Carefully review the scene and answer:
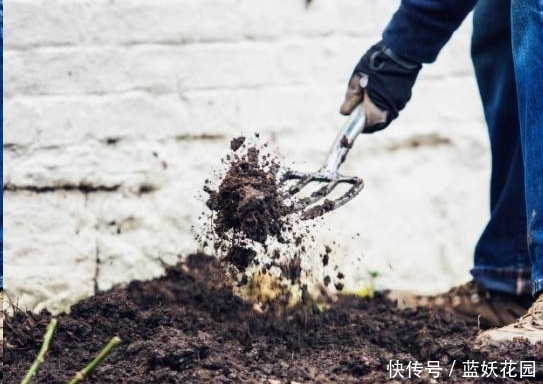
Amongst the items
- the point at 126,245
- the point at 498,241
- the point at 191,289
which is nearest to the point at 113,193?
the point at 126,245

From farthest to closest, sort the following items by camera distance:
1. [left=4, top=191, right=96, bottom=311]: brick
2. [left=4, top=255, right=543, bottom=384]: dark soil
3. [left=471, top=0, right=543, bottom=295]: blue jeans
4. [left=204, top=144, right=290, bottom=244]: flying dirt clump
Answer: [left=4, top=191, right=96, bottom=311]: brick, [left=471, top=0, right=543, bottom=295]: blue jeans, [left=204, top=144, right=290, bottom=244]: flying dirt clump, [left=4, top=255, right=543, bottom=384]: dark soil

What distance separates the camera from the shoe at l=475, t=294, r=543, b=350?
7.06 ft

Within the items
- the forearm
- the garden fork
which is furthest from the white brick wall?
the forearm

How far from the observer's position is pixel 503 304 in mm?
2717

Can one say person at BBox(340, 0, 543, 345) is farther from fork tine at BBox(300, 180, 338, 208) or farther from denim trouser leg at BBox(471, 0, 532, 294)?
fork tine at BBox(300, 180, 338, 208)

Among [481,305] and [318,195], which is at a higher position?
[318,195]

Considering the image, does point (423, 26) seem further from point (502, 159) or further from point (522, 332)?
point (522, 332)

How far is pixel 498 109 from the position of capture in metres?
2.63

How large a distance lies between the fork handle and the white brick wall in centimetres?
61

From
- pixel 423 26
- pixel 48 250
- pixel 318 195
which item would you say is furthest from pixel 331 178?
pixel 48 250

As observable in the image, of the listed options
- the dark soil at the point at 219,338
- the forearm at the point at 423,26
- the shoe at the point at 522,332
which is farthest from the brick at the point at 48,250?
the shoe at the point at 522,332

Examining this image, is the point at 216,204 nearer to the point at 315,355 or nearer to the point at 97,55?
the point at 315,355

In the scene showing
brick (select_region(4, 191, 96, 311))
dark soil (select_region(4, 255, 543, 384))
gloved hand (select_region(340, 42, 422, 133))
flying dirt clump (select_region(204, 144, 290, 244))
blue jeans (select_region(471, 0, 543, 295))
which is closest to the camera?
dark soil (select_region(4, 255, 543, 384))

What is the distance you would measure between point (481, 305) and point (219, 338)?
0.82m
